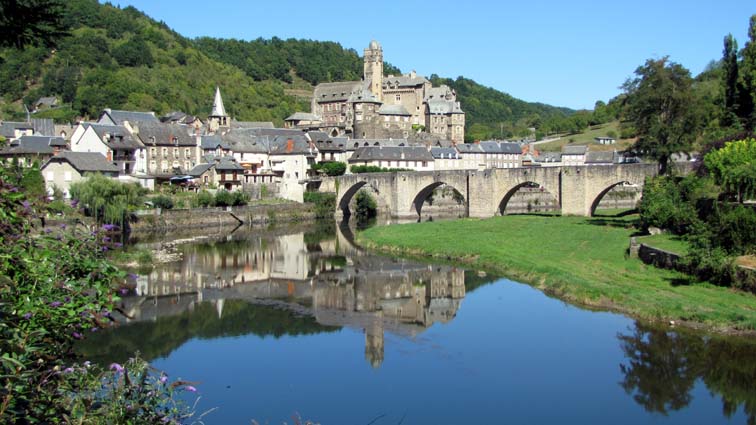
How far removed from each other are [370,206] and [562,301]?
37509 mm

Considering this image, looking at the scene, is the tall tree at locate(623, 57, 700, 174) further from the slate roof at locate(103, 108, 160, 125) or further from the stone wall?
the slate roof at locate(103, 108, 160, 125)

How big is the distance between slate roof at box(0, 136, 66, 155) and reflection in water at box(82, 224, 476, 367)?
21581mm

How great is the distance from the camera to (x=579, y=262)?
30.8 metres

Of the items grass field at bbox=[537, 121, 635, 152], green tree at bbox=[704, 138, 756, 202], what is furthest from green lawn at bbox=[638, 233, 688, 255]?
grass field at bbox=[537, 121, 635, 152]

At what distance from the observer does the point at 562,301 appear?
26219 millimetres

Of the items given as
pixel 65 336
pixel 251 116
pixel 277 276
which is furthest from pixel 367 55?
pixel 65 336

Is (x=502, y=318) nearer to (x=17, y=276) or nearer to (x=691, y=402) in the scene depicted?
(x=691, y=402)

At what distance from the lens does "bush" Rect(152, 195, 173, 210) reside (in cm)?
5172

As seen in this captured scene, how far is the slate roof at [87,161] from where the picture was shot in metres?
51.6

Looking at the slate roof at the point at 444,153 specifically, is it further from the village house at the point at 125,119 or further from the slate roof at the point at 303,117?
the village house at the point at 125,119

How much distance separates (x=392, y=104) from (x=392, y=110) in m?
4.28

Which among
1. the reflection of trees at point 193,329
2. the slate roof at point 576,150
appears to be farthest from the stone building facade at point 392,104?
the reflection of trees at point 193,329

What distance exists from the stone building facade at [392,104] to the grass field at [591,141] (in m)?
16.4

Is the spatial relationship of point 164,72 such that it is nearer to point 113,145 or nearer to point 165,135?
point 165,135
